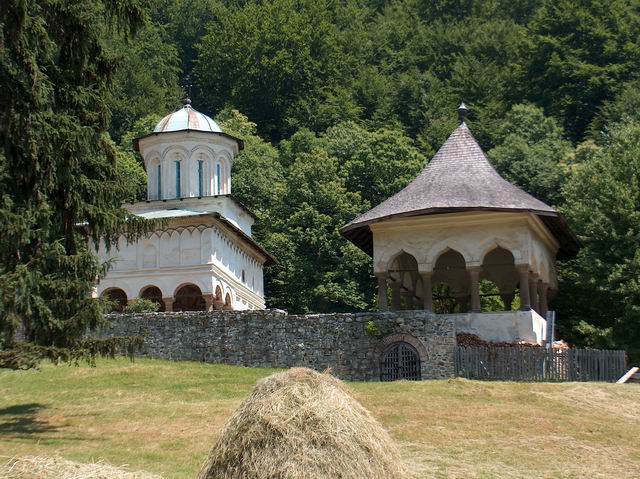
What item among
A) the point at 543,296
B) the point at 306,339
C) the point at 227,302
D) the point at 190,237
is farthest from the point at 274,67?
the point at 306,339

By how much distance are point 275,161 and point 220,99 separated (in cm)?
1550

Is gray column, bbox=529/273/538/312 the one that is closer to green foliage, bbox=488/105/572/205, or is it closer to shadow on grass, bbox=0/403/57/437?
shadow on grass, bbox=0/403/57/437

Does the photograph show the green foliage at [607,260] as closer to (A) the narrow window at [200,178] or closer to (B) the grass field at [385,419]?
(B) the grass field at [385,419]

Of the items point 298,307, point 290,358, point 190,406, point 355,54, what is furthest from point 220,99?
point 190,406

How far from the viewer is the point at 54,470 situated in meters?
14.7

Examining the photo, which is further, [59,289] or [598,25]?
[598,25]

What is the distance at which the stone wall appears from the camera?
112ft

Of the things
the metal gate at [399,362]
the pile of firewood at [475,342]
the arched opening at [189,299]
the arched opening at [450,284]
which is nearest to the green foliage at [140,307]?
the arched opening at [189,299]

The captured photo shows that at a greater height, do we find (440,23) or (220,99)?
(440,23)

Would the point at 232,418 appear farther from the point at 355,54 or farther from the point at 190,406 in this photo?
the point at 355,54

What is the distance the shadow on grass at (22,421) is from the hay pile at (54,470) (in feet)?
35.3

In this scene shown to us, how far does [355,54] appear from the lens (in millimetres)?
91688

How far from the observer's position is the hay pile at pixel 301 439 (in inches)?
665

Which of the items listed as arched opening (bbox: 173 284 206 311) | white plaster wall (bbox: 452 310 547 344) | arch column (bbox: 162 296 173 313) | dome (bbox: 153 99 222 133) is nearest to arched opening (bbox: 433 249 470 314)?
white plaster wall (bbox: 452 310 547 344)
